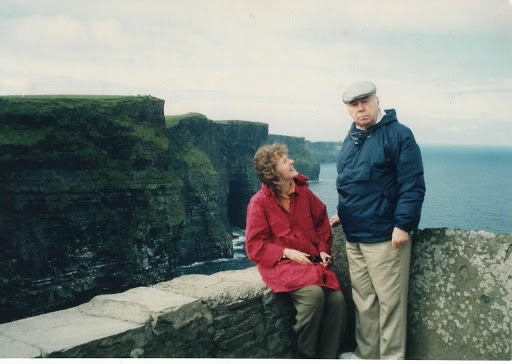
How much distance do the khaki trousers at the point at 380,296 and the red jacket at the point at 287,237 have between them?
23cm

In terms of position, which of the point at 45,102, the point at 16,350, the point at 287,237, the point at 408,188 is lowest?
the point at 16,350

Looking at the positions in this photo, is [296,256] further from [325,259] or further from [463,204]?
[463,204]

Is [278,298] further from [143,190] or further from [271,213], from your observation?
[143,190]

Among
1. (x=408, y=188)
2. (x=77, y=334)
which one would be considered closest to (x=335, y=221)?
(x=408, y=188)

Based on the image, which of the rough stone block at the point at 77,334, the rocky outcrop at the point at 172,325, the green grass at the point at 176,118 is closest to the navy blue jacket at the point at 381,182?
the rocky outcrop at the point at 172,325

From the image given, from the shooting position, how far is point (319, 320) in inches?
137

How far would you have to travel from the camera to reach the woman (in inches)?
137

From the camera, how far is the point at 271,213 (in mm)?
3635

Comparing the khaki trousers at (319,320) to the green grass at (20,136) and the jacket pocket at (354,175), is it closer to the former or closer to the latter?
the jacket pocket at (354,175)

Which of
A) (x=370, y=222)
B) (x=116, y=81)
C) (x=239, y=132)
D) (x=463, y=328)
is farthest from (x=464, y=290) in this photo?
(x=239, y=132)

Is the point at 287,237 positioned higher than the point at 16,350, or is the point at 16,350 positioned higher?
the point at 287,237

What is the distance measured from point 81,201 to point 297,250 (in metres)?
37.7

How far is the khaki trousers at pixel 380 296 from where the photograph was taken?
332 cm

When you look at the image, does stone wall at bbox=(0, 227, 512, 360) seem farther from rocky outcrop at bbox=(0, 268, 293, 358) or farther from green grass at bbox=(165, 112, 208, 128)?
green grass at bbox=(165, 112, 208, 128)
